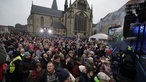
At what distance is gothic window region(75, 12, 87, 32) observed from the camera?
60.6m

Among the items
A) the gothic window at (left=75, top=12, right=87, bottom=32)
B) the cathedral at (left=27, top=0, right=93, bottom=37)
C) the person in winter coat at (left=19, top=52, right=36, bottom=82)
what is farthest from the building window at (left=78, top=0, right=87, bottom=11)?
the person in winter coat at (left=19, top=52, right=36, bottom=82)

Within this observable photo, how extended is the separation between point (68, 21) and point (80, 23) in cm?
500

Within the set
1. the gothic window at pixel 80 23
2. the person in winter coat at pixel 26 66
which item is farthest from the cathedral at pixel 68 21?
the person in winter coat at pixel 26 66

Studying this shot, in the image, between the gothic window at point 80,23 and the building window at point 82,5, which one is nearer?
the gothic window at point 80,23

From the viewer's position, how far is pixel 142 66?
223 inches

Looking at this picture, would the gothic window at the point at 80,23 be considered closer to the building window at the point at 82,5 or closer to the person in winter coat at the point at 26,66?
the building window at the point at 82,5

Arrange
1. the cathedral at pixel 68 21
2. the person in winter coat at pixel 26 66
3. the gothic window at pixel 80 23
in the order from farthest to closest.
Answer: the gothic window at pixel 80 23 → the cathedral at pixel 68 21 → the person in winter coat at pixel 26 66

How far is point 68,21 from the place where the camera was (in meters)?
59.6

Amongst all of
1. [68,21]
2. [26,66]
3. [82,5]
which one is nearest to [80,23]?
[68,21]

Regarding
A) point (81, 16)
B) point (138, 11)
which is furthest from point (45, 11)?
point (138, 11)

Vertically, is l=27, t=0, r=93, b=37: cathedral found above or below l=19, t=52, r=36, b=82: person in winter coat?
above

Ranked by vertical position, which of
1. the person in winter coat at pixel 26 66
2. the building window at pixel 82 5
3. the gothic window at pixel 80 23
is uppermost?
the building window at pixel 82 5

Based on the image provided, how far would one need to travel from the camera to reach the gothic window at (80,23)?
199ft

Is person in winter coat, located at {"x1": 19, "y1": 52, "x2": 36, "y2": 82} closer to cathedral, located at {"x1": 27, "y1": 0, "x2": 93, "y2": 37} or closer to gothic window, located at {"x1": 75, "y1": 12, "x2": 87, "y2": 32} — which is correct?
cathedral, located at {"x1": 27, "y1": 0, "x2": 93, "y2": 37}
